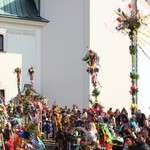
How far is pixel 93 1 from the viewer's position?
1171 inches

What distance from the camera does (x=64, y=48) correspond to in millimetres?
30703

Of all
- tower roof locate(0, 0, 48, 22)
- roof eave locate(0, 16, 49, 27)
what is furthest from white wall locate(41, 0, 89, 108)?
tower roof locate(0, 0, 48, 22)

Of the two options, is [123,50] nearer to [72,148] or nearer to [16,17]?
[16,17]

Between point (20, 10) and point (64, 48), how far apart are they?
3.99m

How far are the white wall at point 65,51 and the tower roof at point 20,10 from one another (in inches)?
27.1

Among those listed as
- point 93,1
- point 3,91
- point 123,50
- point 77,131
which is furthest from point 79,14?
point 77,131

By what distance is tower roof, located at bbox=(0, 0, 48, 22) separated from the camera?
30969 mm

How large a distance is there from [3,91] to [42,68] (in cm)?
324

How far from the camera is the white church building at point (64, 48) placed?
29719 mm

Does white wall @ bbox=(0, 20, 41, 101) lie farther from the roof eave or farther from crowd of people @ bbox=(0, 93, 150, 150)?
crowd of people @ bbox=(0, 93, 150, 150)

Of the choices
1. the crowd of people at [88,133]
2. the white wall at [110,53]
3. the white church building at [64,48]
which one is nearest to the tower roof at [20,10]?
the white church building at [64,48]

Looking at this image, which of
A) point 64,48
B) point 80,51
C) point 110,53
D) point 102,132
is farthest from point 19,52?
point 102,132

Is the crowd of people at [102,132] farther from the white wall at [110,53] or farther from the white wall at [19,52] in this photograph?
the white wall at [19,52]

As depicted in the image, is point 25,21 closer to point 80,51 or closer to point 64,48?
point 64,48
